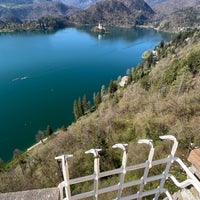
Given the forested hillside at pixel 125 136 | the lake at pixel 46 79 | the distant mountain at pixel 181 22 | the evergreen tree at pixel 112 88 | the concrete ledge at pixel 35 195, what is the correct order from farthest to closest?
the distant mountain at pixel 181 22 < the evergreen tree at pixel 112 88 < the lake at pixel 46 79 < the forested hillside at pixel 125 136 < the concrete ledge at pixel 35 195

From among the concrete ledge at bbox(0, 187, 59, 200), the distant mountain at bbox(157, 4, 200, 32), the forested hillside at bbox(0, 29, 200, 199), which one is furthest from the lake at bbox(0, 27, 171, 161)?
the distant mountain at bbox(157, 4, 200, 32)

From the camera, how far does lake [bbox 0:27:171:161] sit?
39.5 m

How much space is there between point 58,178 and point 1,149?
21.1 metres

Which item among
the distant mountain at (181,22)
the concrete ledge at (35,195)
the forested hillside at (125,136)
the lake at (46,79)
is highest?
the distant mountain at (181,22)

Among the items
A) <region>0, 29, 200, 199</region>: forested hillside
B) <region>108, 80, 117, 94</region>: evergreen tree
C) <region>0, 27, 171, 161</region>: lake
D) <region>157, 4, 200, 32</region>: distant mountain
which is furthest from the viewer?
<region>157, 4, 200, 32</region>: distant mountain

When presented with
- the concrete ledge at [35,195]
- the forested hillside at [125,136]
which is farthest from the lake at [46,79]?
the concrete ledge at [35,195]

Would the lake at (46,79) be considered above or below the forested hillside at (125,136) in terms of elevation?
below

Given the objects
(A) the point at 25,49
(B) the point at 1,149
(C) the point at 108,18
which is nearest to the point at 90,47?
(A) the point at 25,49

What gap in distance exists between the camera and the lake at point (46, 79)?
39500mm

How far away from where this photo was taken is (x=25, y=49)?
285ft

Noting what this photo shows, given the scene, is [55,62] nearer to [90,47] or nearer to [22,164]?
[90,47]

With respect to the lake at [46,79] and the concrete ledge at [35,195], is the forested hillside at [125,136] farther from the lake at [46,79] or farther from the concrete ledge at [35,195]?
the lake at [46,79]

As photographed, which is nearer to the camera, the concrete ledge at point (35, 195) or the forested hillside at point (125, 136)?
the concrete ledge at point (35, 195)

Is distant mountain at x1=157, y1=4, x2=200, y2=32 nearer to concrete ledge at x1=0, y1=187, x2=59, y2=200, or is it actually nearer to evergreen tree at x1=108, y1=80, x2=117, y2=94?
evergreen tree at x1=108, y1=80, x2=117, y2=94
